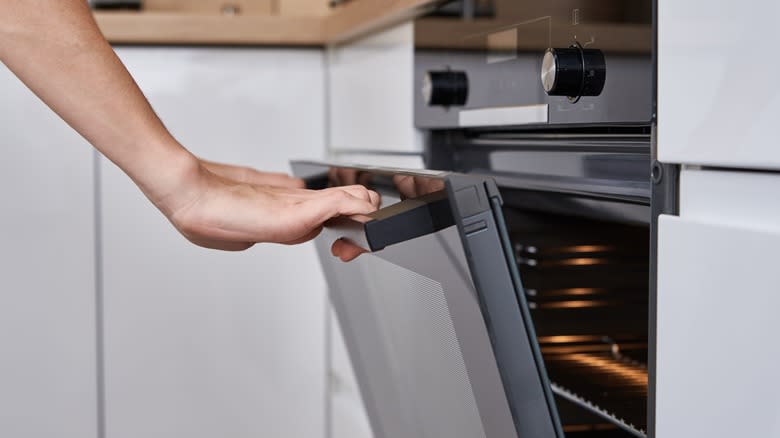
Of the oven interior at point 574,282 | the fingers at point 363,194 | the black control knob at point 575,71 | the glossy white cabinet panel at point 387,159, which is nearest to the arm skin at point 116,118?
the fingers at point 363,194

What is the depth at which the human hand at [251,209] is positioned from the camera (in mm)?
667

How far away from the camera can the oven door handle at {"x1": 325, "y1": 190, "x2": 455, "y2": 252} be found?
604 mm

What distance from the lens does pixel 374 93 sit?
1351 mm

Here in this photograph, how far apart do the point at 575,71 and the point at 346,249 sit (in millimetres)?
213

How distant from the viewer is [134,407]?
1.58 meters

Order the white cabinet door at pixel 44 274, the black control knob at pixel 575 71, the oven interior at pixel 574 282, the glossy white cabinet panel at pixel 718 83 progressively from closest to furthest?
the glossy white cabinet panel at pixel 718 83 → the black control knob at pixel 575 71 → the oven interior at pixel 574 282 → the white cabinet door at pixel 44 274

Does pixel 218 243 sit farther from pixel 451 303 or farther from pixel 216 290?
pixel 216 290

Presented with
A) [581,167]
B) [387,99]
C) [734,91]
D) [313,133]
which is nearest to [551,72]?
[581,167]

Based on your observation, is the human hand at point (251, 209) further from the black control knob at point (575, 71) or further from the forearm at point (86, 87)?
the black control knob at point (575, 71)

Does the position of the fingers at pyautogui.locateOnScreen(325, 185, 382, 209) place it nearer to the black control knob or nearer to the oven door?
the oven door

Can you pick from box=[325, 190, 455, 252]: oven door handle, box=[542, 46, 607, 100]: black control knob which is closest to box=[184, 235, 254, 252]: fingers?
box=[325, 190, 455, 252]: oven door handle

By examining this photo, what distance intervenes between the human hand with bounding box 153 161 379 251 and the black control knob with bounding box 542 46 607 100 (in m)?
0.17

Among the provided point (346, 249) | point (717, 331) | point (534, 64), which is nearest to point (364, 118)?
point (534, 64)

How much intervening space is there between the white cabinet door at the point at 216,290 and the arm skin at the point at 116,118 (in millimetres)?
860
